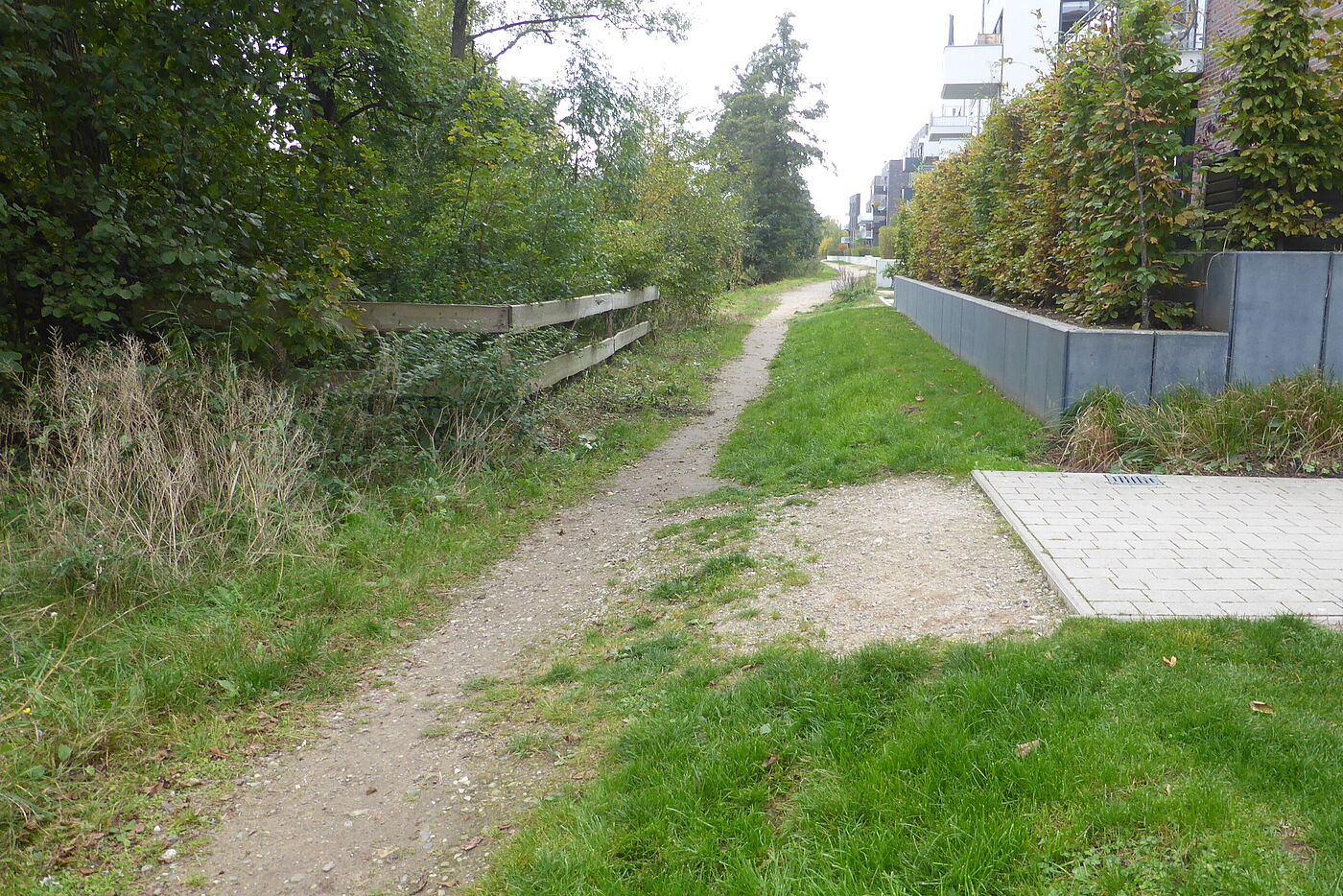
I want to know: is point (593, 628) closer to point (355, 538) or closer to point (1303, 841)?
point (355, 538)

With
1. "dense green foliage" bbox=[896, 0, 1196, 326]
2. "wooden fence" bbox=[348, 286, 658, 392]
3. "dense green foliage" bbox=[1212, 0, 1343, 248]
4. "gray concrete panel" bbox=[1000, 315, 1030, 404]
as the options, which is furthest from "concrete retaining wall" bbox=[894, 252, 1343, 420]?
"wooden fence" bbox=[348, 286, 658, 392]

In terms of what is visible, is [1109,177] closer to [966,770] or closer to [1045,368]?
[1045,368]

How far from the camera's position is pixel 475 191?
9406mm

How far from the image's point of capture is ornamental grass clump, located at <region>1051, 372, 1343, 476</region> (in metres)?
7.11

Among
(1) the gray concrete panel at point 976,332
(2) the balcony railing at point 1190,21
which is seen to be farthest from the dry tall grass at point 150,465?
(2) the balcony railing at point 1190,21

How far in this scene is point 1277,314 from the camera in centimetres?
770

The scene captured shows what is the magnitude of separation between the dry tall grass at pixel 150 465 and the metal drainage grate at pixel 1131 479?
5.53 metres

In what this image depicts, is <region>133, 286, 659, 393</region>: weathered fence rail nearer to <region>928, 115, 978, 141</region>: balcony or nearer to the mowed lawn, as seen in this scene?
the mowed lawn

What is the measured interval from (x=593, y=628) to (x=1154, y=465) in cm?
467

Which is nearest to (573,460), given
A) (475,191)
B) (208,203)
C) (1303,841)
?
(475,191)

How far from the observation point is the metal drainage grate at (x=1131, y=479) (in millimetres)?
6828

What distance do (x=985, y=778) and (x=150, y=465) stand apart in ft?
15.3

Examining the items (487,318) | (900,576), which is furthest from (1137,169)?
(487,318)

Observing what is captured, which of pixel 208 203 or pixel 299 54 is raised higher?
pixel 299 54
